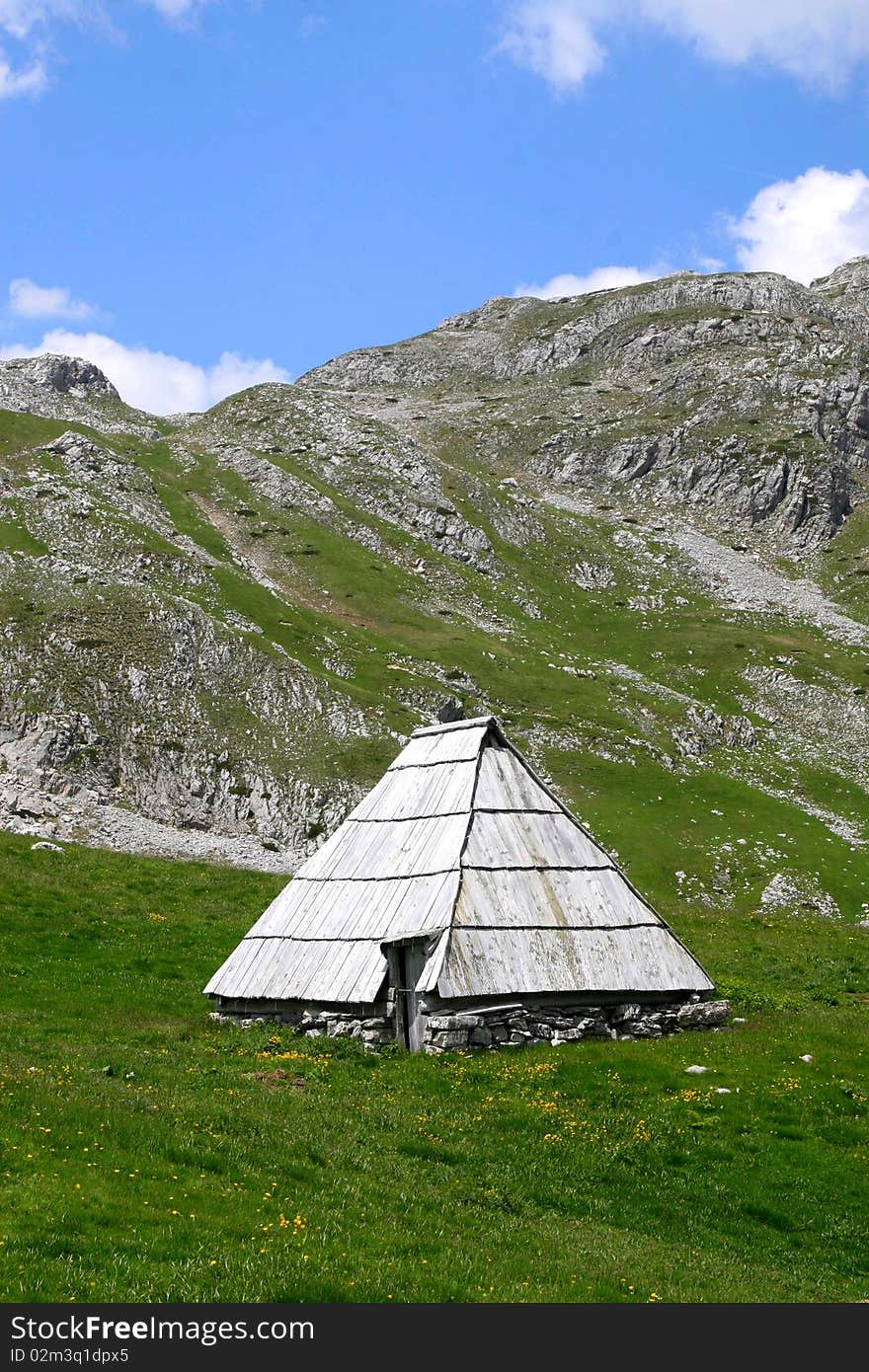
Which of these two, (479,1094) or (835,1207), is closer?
(835,1207)

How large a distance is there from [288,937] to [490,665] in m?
67.0

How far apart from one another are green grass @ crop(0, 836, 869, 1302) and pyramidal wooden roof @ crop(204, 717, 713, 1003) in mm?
1739

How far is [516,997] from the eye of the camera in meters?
26.7

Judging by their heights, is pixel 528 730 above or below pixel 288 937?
above

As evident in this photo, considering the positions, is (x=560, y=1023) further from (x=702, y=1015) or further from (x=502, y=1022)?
(x=702, y=1015)

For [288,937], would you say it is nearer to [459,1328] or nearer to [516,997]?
[516,997]

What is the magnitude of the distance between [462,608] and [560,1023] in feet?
294

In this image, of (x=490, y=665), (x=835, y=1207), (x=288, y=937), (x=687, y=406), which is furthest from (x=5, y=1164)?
(x=687, y=406)

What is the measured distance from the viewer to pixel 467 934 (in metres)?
26.8

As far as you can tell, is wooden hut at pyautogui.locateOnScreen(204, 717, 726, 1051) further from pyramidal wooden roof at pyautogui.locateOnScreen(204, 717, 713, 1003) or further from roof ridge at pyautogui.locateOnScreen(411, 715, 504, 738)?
roof ridge at pyautogui.locateOnScreen(411, 715, 504, 738)

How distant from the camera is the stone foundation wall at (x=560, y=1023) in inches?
1016

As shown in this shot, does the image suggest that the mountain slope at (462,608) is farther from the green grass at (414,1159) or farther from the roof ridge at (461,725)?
the green grass at (414,1159)

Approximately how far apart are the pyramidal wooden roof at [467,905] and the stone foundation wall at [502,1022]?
543mm

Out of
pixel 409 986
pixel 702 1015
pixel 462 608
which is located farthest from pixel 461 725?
pixel 462 608
